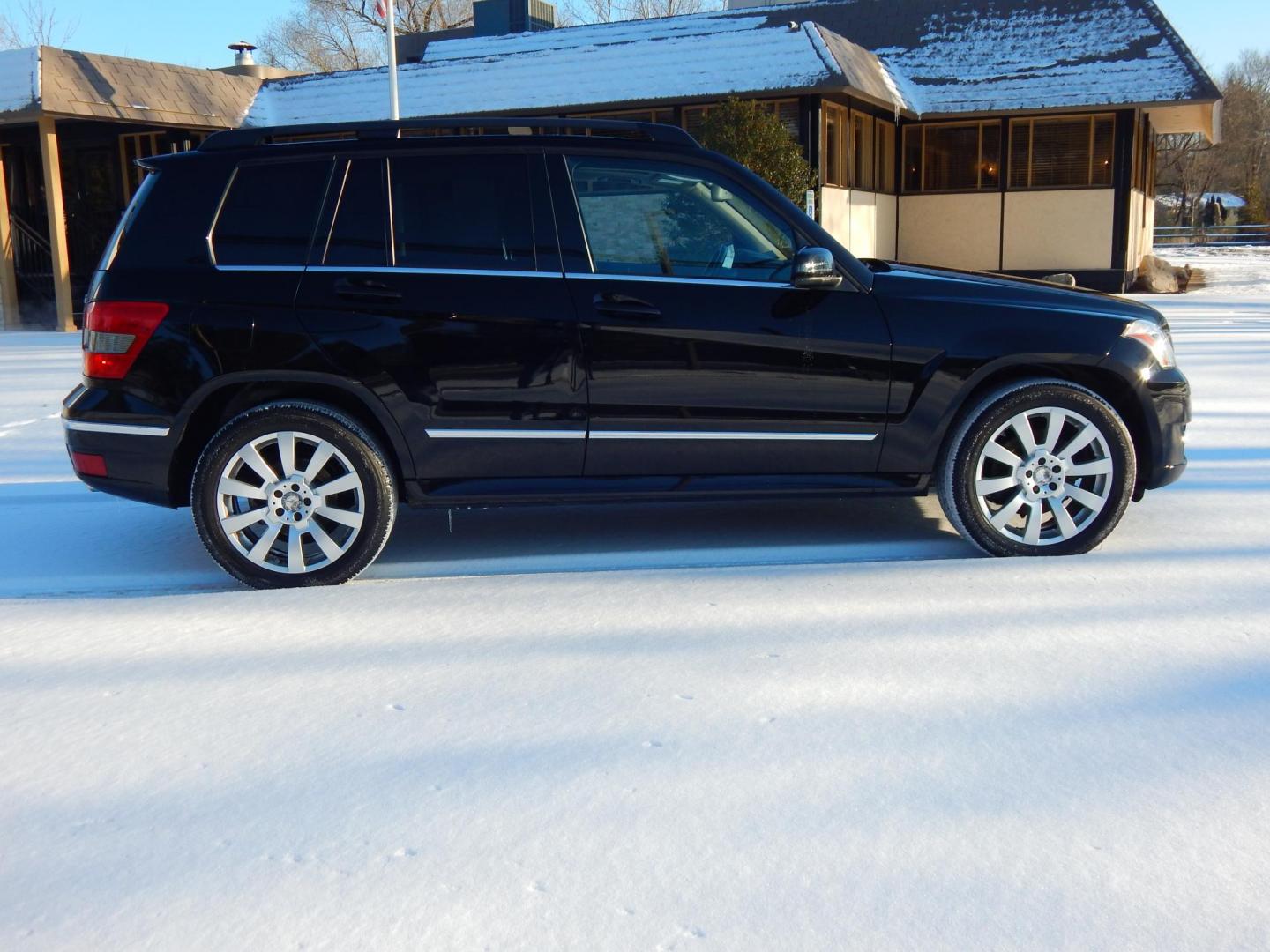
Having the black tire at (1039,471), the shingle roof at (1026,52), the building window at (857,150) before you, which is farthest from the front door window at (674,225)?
the shingle roof at (1026,52)

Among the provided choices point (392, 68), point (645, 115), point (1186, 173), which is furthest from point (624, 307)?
point (1186, 173)

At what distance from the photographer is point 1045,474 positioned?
4.89 meters

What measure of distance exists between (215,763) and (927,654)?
7.02 feet

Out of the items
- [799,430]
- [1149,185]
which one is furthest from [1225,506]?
[1149,185]

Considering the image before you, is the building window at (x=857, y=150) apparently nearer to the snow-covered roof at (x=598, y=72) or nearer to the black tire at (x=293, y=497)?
the snow-covered roof at (x=598, y=72)

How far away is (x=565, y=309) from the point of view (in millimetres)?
4750

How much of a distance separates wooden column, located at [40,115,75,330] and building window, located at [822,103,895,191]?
476 inches

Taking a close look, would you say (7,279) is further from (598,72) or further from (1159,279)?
(1159,279)

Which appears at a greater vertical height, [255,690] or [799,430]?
[799,430]

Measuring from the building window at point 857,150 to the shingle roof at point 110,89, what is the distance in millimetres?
10374

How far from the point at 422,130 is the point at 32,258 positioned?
19.2m

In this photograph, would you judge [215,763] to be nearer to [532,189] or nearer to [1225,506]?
[532,189]

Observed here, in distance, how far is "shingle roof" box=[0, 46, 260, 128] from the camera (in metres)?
17.1

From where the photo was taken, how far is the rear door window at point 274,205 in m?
4.79
